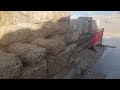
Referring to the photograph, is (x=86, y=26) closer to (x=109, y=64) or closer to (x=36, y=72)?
(x=109, y=64)

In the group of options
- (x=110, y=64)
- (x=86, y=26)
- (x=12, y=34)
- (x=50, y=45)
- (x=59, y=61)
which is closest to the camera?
(x=12, y=34)

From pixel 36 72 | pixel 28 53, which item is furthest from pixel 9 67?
pixel 36 72

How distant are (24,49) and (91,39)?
7033 mm

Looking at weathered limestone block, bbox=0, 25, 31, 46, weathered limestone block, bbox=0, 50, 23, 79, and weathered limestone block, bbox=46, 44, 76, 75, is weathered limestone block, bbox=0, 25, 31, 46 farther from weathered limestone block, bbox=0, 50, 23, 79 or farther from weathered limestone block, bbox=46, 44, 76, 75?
weathered limestone block, bbox=46, 44, 76, 75

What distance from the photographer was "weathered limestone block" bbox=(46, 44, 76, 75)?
15.1ft

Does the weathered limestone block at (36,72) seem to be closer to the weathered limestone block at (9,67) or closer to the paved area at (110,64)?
the weathered limestone block at (9,67)

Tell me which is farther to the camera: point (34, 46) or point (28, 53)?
point (34, 46)

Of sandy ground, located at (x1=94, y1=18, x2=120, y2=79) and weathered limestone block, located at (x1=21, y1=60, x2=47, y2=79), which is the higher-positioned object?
weathered limestone block, located at (x1=21, y1=60, x2=47, y2=79)

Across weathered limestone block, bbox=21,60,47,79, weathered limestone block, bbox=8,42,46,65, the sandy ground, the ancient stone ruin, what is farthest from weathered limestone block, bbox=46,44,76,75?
the sandy ground

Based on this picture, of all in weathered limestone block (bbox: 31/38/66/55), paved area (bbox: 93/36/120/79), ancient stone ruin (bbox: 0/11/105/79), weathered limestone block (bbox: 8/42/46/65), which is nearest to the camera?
ancient stone ruin (bbox: 0/11/105/79)

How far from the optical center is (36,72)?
4.01 metres

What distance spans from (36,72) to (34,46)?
0.49m

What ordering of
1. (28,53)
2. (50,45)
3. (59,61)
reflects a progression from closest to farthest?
(28,53)
(50,45)
(59,61)
